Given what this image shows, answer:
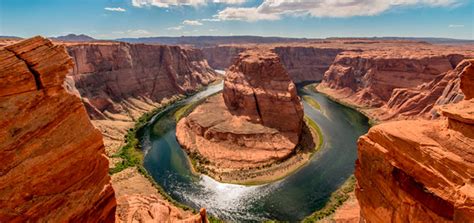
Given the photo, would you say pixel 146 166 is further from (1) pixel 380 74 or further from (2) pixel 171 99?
(1) pixel 380 74

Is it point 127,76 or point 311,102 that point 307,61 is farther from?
point 127,76

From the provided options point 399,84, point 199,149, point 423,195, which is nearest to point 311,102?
point 399,84

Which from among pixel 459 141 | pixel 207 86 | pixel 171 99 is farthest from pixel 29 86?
pixel 207 86

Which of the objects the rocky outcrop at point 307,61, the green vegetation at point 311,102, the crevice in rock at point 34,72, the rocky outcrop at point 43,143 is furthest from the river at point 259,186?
the rocky outcrop at point 307,61

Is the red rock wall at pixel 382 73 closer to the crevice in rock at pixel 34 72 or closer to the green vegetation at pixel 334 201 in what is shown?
the green vegetation at pixel 334 201

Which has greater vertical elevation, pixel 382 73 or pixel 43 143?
pixel 43 143

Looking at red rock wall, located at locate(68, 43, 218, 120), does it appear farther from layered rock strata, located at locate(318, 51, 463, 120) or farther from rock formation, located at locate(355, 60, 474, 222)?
rock formation, located at locate(355, 60, 474, 222)
